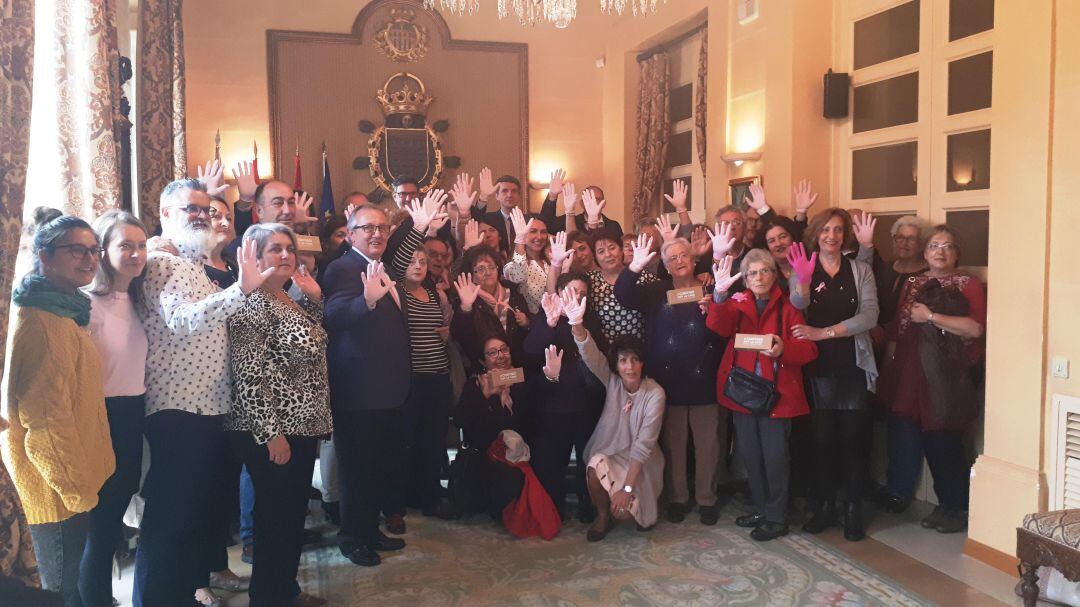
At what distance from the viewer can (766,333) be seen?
4.37 meters

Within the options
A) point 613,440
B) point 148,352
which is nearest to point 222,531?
point 148,352

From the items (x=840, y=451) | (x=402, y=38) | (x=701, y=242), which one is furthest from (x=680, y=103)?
(x=840, y=451)

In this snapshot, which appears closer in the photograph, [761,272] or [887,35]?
[761,272]

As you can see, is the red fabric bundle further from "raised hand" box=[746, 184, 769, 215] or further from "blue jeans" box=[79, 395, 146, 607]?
"raised hand" box=[746, 184, 769, 215]

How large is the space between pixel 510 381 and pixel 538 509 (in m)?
0.70

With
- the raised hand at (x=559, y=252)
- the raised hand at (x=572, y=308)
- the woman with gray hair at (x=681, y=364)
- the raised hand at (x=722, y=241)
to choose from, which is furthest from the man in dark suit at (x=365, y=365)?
the raised hand at (x=722, y=241)

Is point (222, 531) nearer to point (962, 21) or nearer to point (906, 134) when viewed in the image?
point (906, 134)

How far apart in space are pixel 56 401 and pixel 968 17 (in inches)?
199

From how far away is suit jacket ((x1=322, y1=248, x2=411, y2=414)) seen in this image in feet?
12.1

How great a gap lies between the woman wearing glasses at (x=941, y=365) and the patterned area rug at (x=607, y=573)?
0.87m

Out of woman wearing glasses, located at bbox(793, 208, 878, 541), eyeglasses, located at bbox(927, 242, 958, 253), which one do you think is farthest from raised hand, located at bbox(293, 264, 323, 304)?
eyeglasses, located at bbox(927, 242, 958, 253)

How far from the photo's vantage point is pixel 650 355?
468 centimetres

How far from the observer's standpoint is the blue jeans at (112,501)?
3012 mm

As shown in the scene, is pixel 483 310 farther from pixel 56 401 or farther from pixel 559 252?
pixel 56 401
